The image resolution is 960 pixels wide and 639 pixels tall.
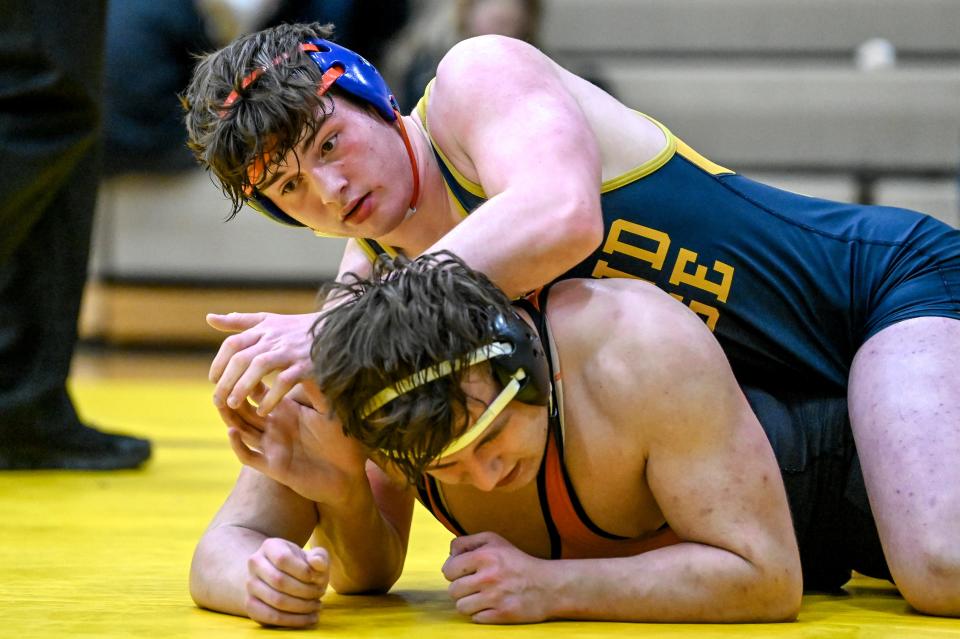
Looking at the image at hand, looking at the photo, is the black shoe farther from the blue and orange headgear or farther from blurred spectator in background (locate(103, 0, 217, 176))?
blurred spectator in background (locate(103, 0, 217, 176))

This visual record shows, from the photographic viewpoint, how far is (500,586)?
2002mm

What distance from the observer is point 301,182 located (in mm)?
2393

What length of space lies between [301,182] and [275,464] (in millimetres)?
545

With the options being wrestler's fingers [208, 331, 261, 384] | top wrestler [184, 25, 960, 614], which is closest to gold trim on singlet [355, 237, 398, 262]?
top wrestler [184, 25, 960, 614]

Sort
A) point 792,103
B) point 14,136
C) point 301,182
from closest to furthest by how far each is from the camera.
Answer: point 301,182 < point 14,136 < point 792,103

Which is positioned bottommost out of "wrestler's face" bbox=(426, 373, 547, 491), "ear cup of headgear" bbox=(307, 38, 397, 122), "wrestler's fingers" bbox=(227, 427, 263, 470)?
"wrestler's fingers" bbox=(227, 427, 263, 470)

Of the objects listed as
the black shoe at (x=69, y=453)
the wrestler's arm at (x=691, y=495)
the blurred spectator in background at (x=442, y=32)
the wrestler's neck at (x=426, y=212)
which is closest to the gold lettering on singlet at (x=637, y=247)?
the wrestler's neck at (x=426, y=212)

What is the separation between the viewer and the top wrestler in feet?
7.34

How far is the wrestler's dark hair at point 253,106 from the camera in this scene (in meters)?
2.32

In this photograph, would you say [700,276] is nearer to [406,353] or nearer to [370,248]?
[370,248]

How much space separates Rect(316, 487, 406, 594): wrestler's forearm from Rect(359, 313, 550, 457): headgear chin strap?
38 cm

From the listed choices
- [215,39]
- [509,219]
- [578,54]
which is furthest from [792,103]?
[509,219]

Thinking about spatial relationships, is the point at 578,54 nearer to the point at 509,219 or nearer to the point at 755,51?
the point at 755,51

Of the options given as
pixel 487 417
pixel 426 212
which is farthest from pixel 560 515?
pixel 426 212
